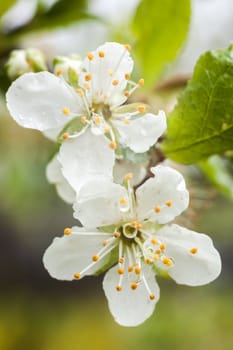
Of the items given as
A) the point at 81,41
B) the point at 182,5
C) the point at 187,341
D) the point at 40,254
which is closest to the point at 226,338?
the point at 187,341

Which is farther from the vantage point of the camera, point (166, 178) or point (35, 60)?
point (35, 60)

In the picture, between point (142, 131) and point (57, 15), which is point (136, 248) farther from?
point (57, 15)

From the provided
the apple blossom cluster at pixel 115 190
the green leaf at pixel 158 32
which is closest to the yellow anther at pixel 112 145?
the apple blossom cluster at pixel 115 190

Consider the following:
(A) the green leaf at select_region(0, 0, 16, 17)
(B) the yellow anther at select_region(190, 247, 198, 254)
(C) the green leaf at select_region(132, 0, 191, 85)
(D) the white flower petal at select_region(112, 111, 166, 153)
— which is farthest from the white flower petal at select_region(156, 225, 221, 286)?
(A) the green leaf at select_region(0, 0, 16, 17)

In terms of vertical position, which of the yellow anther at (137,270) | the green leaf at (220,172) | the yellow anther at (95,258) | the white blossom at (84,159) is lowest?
the green leaf at (220,172)

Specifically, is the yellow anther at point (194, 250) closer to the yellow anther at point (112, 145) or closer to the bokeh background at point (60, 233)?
the yellow anther at point (112, 145)

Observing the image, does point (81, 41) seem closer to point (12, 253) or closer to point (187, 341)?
point (12, 253)

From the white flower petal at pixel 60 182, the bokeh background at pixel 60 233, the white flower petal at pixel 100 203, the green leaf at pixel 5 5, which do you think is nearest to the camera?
the white flower petal at pixel 100 203
